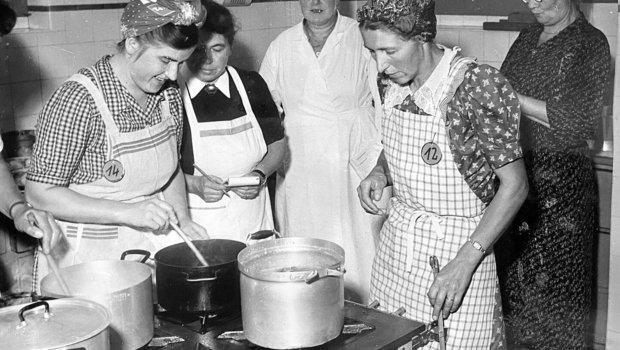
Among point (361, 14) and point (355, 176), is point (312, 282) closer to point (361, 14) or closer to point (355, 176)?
point (361, 14)

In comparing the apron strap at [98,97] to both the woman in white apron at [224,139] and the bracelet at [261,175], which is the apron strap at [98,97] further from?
the bracelet at [261,175]

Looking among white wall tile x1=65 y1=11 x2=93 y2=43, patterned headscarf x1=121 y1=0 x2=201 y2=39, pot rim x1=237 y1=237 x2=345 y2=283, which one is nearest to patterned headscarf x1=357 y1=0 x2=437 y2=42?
patterned headscarf x1=121 y1=0 x2=201 y2=39

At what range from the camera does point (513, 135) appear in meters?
2.12

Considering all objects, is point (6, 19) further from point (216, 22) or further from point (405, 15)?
point (405, 15)

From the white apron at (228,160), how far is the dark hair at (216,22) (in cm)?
23

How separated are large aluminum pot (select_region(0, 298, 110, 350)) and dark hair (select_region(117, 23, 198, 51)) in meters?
0.84

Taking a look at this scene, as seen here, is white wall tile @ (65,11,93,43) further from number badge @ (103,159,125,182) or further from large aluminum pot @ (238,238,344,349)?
large aluminum pot @ (238,238,344,349)

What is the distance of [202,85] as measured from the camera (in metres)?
2.96

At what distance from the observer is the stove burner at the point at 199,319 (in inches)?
76.0

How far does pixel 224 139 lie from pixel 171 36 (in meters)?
0.80

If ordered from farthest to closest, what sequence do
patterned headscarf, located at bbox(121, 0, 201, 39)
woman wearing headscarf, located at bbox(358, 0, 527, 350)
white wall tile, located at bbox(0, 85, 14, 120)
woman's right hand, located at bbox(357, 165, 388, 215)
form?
1. white wall tile, located at bbox(0, 85, 14, 120)
2. woman's right hand, located at bbox(357, 165, 388, 215)
3. patterned headscarf, located at bbox(121, 0, 201, 39)
4. woman wearing headscarf, located at bbox(358, 0, 527, 350)

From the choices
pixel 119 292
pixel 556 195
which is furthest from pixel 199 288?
pixel 556 195

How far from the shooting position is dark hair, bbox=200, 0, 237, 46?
9.12 feet

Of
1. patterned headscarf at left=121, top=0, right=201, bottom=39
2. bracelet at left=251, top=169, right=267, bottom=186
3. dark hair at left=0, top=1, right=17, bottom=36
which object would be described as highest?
dark hair at left=0, top=1, right=17, bottom=36
